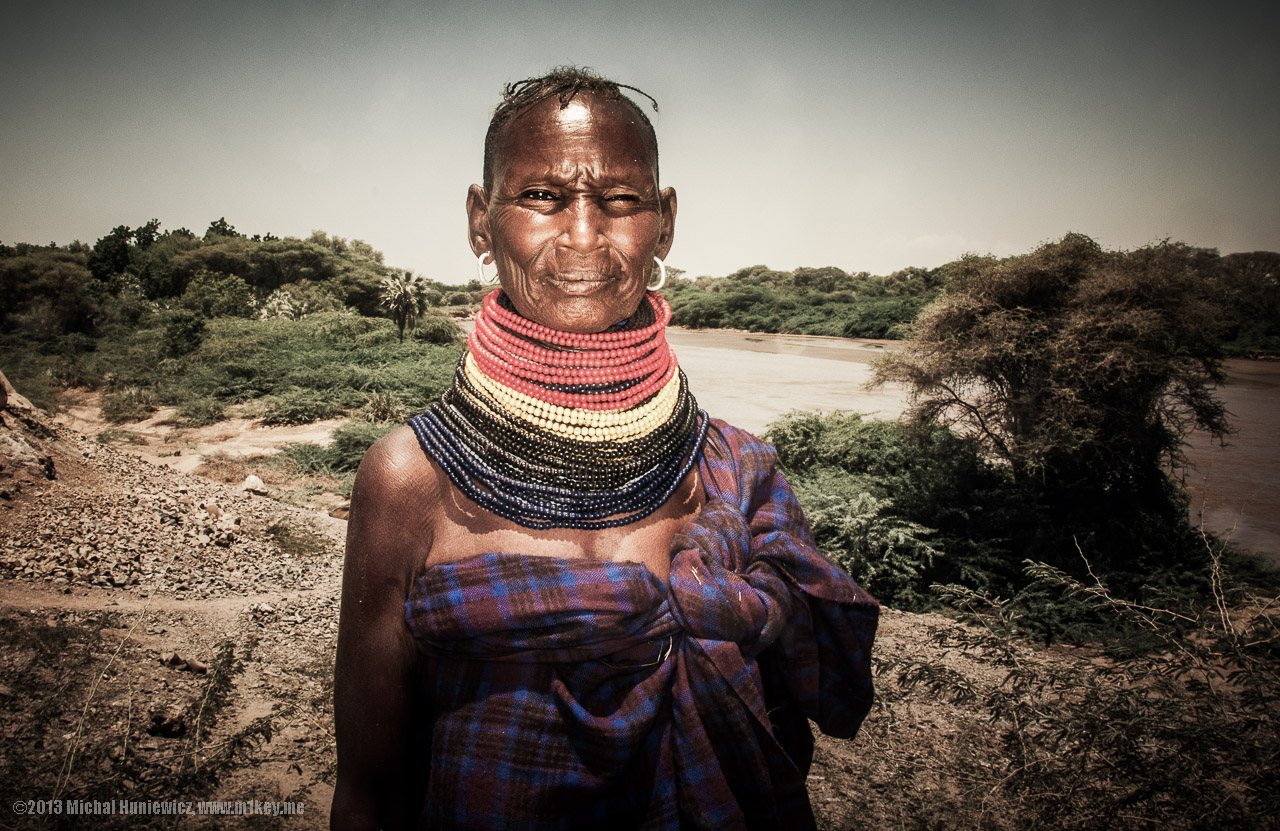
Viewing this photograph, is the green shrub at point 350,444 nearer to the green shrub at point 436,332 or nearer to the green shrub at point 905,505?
the green shrub at point 905,505

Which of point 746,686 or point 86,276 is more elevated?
point 86,276

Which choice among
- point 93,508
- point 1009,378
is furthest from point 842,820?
point 93,508

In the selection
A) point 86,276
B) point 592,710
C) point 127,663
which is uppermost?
point 86,276

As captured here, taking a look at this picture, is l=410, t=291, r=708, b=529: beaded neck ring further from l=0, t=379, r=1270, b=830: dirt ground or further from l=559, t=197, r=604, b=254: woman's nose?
l=0, t=379, r=1270, b=830: dirt ground

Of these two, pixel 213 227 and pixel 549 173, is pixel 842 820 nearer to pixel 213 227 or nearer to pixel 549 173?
pixel 549 173

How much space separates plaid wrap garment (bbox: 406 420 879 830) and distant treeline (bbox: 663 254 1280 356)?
24.1ft

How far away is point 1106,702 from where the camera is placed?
114 inches

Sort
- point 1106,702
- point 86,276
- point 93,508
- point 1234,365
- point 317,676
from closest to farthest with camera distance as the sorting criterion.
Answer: point 1106,702 → point 317,676 → point 93,508 → point 1234,365 → point 86,276

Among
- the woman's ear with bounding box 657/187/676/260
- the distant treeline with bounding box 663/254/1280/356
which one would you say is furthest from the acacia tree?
the woman's ear with bounding box 657/187/676/260

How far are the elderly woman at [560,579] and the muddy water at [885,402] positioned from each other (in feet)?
12.6

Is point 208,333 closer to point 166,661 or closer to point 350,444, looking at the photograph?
point 350,444

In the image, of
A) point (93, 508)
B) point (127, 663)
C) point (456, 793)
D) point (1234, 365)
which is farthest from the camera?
point (1234, 365)

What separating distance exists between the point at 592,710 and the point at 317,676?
3.62m

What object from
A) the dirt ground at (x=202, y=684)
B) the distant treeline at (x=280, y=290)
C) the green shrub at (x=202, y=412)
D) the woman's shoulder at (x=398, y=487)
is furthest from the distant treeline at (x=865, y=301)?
the green shrub at (x=202, y=412)
